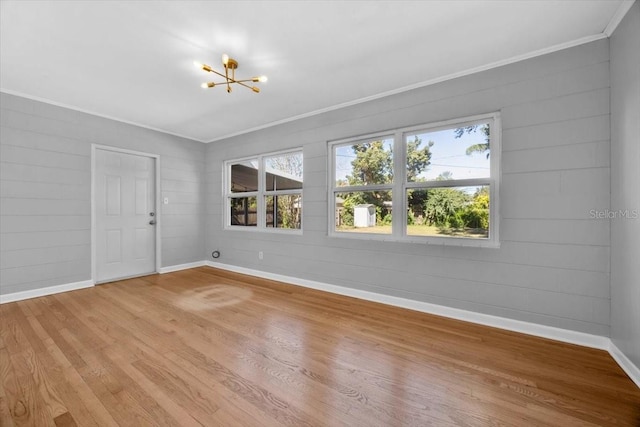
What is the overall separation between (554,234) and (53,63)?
17.0 feet

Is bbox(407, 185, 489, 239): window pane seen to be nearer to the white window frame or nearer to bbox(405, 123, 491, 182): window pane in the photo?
bbox(405, 123, 491, 182): window pane

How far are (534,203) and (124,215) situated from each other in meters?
5.66

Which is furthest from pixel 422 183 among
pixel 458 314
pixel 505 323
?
pixel 505 323

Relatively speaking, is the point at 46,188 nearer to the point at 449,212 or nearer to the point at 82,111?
the point at 82,111

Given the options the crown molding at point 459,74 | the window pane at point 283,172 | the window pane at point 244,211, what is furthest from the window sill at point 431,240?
the window pane at point 244,211

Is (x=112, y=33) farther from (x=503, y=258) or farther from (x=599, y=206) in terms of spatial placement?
(x=599, y=206)

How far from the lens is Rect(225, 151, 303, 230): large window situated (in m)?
4.39

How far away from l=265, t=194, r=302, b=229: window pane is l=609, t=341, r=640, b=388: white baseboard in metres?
3.58

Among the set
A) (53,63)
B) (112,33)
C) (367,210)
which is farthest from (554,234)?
(53,63)

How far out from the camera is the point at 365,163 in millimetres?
3635

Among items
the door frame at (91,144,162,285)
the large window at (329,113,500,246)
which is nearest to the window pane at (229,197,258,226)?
the door frame at (91,144,162,285)

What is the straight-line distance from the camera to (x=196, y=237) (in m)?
5.47

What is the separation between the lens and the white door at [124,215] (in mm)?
4180

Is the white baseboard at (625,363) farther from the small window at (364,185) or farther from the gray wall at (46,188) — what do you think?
the gray wall at (46,188)
